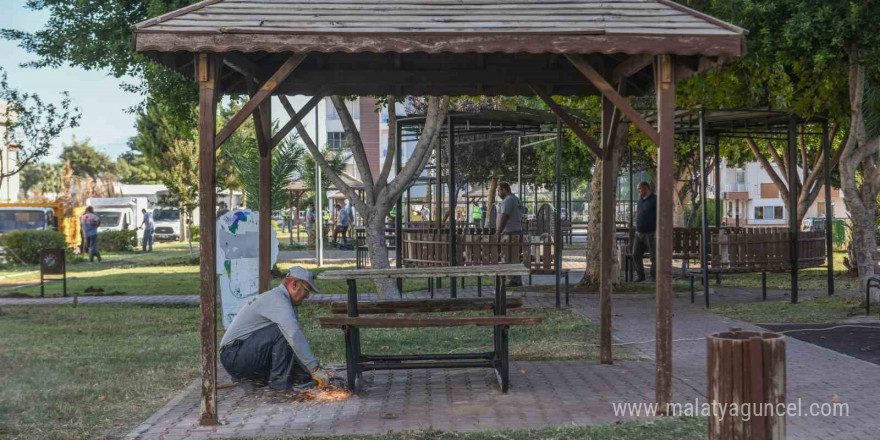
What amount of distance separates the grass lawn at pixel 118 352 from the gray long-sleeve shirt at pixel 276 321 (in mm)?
831

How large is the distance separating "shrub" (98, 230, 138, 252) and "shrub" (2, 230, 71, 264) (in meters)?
10.5

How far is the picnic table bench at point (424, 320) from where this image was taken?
26.0 ft

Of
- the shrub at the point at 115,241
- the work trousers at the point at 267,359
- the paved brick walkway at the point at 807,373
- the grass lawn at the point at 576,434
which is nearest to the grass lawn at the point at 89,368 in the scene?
the work trousers at the point at 267,359

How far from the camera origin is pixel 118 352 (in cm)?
1109

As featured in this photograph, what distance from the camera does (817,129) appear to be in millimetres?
24656

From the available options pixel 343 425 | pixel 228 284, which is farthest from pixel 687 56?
pixel 228 284

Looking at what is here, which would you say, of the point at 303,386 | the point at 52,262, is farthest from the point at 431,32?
the point at 52,262

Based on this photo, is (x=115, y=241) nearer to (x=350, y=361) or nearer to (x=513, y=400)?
(x=350, y=361)

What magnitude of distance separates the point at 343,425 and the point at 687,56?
160 inches

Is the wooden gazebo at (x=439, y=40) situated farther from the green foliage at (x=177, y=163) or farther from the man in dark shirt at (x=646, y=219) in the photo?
the green foliage at (x=177, y=163)

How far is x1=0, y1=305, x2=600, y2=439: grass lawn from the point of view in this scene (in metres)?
7.70

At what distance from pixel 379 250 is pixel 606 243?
20.1ft

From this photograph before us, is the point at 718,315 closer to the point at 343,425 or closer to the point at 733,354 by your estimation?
the point at 343,425

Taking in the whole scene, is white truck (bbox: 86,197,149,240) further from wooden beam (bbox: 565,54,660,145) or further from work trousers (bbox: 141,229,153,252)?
wooden beam (bbox: 565,54,660,145)
